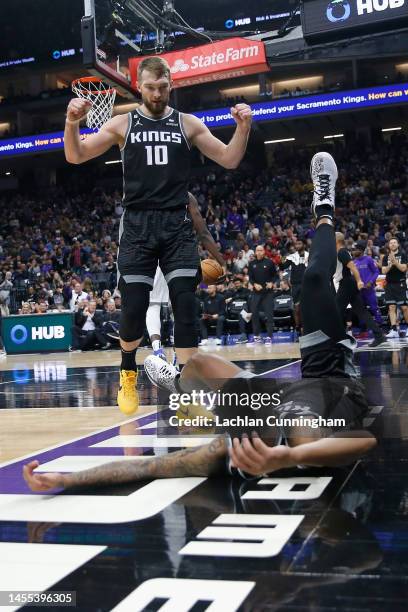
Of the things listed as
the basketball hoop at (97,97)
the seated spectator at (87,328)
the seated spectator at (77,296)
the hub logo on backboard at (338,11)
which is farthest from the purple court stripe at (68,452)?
the hub logo on backboard at (338,11)

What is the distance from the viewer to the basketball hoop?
11594mm

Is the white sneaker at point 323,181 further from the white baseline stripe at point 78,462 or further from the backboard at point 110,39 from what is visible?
the backboard at point 110,39

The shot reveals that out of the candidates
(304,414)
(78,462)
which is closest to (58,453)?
(78,462)

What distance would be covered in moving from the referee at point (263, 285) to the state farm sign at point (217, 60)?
5.40 metres

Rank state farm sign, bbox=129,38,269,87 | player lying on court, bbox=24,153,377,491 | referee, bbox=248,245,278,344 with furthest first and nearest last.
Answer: state farm sign, bbox=129,38,269,87, referee, bbox=248,245,278,344, player lying on court, bbox=24,153,377,491

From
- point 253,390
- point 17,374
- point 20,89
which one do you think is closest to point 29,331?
point 17,374

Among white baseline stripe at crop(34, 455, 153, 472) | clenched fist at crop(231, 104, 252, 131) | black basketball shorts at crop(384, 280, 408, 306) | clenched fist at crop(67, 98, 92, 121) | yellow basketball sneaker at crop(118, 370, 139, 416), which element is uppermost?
clenched fist at crop(67, 98, 92, 121)

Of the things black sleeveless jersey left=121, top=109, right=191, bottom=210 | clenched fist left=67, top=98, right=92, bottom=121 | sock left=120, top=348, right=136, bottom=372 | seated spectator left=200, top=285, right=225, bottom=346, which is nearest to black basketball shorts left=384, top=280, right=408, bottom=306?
seated spectator left=200, top=285, right=225, bottom=346

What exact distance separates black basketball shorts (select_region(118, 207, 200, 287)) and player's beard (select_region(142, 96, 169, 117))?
0.55 meters

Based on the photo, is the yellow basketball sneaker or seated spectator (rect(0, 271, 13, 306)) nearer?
the yellow basketball sneaker

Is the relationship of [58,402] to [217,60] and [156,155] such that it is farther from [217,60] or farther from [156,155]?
[217,60]

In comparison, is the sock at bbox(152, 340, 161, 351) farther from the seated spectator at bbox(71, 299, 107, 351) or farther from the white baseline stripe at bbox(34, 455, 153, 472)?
the seated spectator at bbox(71, 299, 107, 351)

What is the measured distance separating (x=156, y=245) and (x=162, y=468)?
1.43 meters

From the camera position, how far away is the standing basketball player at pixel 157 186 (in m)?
3.72
